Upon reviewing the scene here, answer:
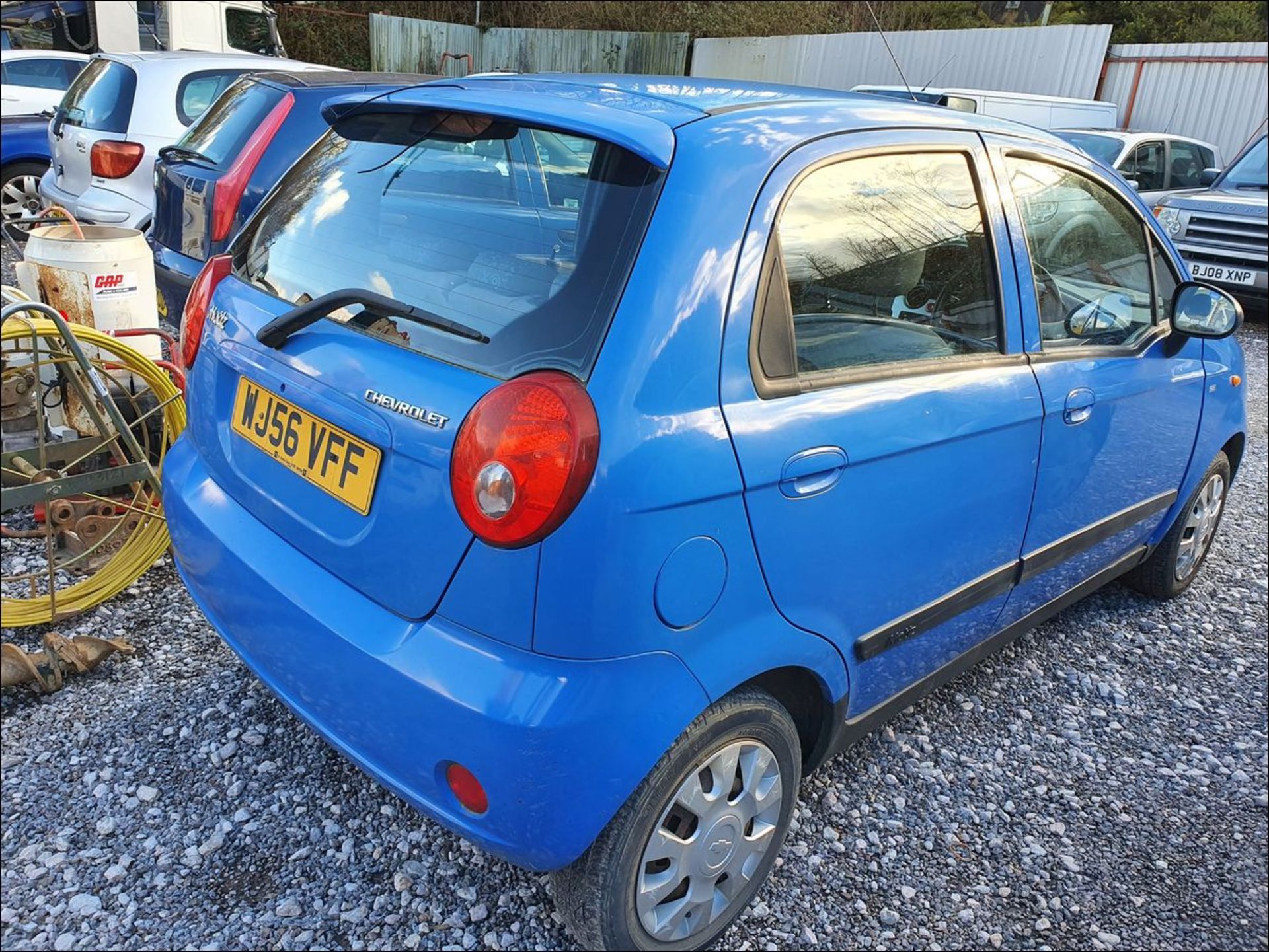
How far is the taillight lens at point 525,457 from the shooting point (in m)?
1.68

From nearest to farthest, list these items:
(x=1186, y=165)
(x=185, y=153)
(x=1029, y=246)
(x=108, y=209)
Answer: (x=1029, y=246)
(x=185, y=153)
(x=108, y=209)
(x=1186, y=165)

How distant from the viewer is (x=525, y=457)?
169 centimetres

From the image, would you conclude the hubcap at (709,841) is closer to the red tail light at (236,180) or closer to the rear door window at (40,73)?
the red tail light at (236,180)

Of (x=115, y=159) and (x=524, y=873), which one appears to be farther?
(x=115, y=159)

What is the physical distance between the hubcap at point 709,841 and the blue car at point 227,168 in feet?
12.1

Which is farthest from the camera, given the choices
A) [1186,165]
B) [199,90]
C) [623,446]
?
[1186,165]

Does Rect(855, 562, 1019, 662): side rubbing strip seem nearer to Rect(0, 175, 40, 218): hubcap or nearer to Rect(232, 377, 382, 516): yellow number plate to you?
Rect(232, 377, 382, 516): yellow number plate

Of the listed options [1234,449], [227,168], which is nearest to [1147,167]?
[1234,449]

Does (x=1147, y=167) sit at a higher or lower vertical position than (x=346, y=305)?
lower

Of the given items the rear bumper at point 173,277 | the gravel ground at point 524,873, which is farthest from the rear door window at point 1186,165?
the rear bumper at point 173,277

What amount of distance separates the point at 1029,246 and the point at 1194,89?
16.3 metres

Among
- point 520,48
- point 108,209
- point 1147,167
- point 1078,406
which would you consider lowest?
point 108,209

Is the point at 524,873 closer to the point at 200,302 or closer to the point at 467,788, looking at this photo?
the point at 467,788

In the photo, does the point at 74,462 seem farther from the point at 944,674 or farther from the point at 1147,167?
the point at 1147,167
